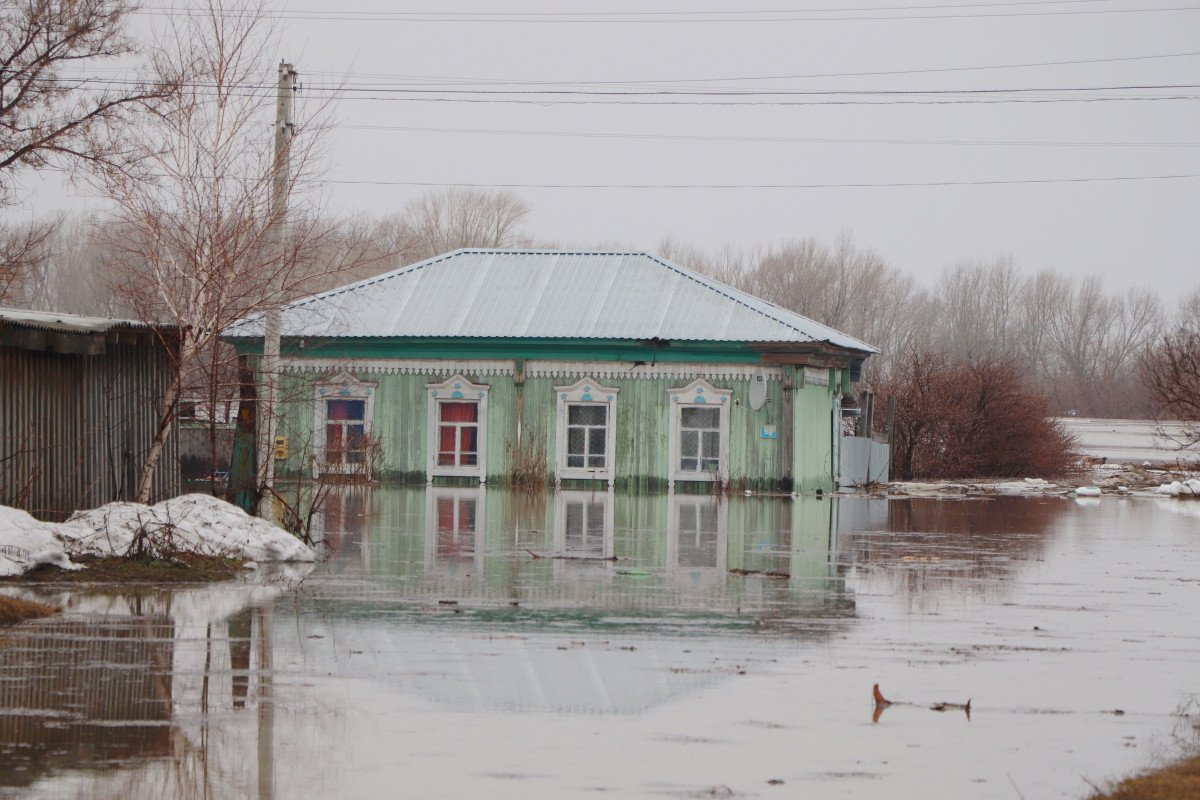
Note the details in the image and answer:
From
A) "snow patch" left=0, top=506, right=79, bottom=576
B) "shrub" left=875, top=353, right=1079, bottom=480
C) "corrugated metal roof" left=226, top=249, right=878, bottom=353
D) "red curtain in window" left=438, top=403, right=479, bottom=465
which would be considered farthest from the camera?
"shrub" left=875, top=353, right=1079, bottom=480

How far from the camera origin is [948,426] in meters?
44.3

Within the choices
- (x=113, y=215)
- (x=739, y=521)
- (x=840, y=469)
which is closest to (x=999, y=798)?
(x=113, y=215)

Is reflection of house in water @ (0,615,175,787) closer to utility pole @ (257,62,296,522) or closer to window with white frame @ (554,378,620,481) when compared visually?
utility pole @ (257,62,296,522)

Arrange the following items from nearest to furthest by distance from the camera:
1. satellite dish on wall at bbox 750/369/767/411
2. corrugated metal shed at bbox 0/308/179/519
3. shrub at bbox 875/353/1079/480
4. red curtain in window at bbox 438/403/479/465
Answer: corrugated metal shed at bbox 0/308/179/519 < satellite dish on wall at bbox 750/369/767/411 < red curtain in window at bbox 438/403/479/465 < shrub at bbox 875/353/1079/480

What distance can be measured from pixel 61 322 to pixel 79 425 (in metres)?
1.66

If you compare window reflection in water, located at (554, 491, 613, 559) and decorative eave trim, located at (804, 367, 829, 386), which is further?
decorative eave trim, located at (804, 367, 829, 386)

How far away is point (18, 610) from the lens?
36.0 feet

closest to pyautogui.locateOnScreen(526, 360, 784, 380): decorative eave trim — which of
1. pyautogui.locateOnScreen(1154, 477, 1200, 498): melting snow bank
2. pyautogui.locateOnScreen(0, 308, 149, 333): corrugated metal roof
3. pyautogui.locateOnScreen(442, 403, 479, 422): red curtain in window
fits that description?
pyautogui.locateOnScreen(442, 403, 479, 422): red curtain in window

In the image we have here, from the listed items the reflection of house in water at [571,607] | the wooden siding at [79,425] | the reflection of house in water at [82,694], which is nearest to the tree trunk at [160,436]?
the wooden siding at [79,425]

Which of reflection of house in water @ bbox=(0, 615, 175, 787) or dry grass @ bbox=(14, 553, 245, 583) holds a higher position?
dry grass @ bbox=(14, 553, 245, 583)

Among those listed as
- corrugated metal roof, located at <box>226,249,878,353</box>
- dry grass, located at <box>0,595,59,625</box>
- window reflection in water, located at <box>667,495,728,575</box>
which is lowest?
dry grass, located at <box>0,595,59,625</box>

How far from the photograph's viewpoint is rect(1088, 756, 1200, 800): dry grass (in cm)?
628

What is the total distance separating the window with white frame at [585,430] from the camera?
34.2 metres

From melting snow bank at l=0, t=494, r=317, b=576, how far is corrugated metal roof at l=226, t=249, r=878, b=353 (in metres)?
17.9
